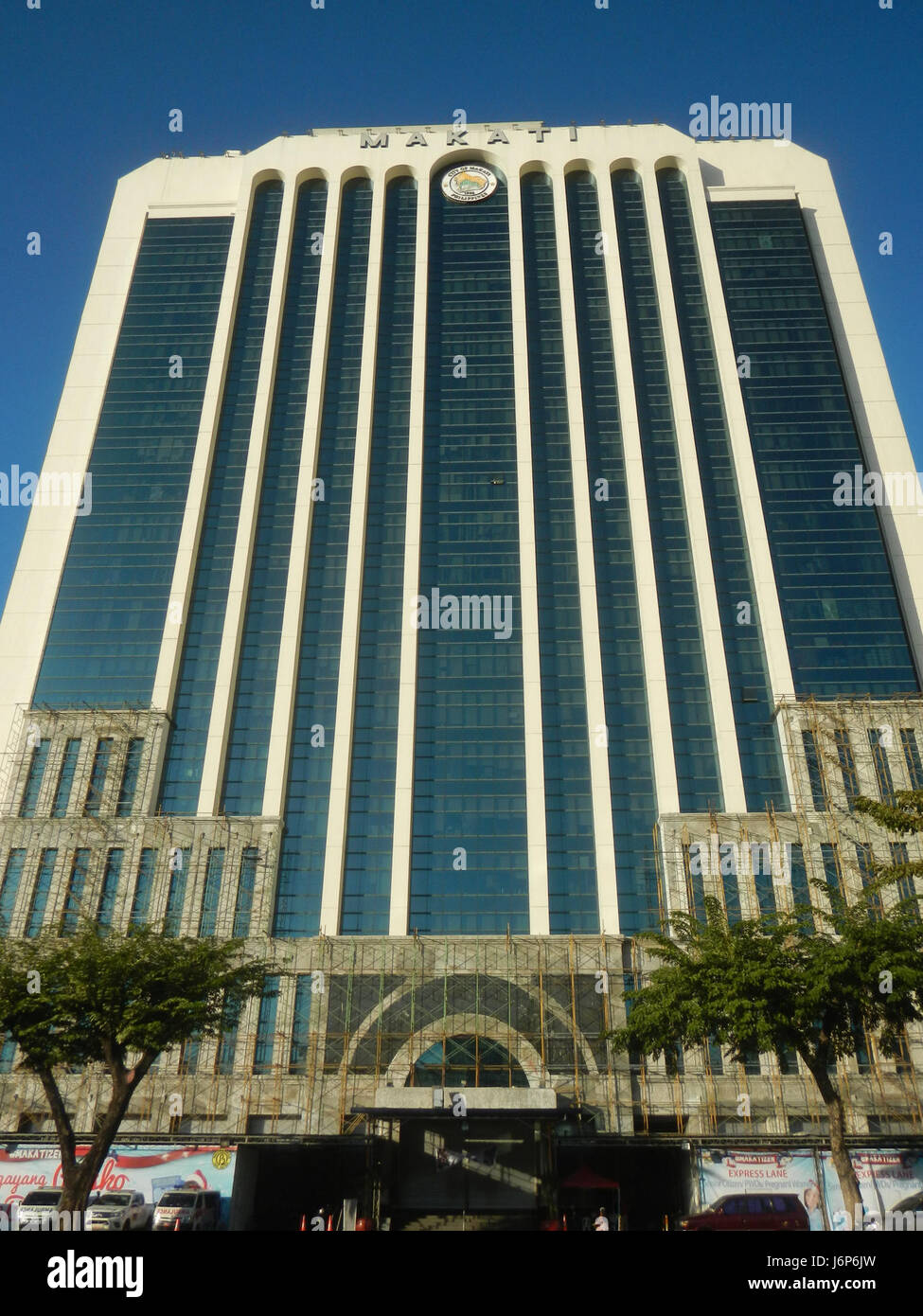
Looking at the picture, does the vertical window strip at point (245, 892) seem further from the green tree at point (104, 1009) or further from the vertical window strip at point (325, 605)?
the green tree at point (104, 1009)

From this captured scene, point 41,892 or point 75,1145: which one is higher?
point 41,892

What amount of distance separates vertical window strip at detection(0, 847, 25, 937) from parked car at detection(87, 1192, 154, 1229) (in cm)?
2585

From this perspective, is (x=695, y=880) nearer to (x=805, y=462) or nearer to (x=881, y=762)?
(x=881, y=762)

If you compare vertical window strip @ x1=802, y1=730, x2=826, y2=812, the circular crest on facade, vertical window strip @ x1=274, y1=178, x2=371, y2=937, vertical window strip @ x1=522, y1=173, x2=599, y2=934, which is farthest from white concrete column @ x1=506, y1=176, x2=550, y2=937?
vertical window strip @ x1=802, y1=730, x2=826, y2=812

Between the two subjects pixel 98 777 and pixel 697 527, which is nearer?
pixel 98 777

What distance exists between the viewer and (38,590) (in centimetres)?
7750

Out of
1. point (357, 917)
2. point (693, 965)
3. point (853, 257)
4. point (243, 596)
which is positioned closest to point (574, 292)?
point (853, 257)

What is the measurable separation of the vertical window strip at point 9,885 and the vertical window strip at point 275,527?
13.5 meters

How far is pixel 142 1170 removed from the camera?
145ft

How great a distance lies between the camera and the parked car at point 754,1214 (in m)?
36.3

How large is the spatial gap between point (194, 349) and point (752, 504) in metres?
50.7

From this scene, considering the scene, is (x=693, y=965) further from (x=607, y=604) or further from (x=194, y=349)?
(x=194, y=349)

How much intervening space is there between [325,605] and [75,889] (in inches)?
1092

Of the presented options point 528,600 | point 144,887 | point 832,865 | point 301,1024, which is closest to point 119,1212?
point 301,1024
